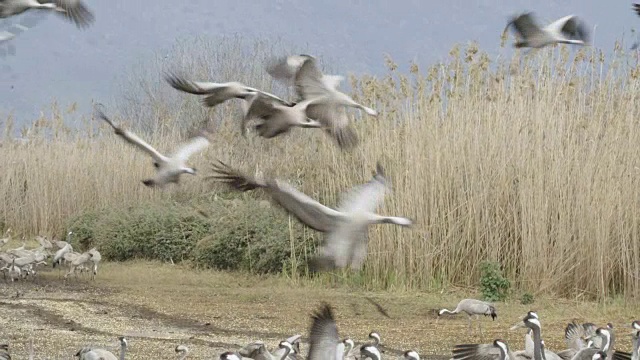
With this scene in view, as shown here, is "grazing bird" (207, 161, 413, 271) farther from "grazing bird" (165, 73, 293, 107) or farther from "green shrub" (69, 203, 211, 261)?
"green shrub" (69, 203, 211, 261)

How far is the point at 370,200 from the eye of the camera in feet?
14.6

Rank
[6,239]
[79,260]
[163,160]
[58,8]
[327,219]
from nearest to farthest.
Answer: [327,219] → [58,8] → [163,160] → [79,260] → [6,239]

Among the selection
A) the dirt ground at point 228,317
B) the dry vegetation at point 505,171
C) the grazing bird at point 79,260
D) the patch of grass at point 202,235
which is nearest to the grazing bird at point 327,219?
the dirt ground at point 228,317

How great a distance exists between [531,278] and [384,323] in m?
1.77

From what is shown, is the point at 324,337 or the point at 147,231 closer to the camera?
the point at 324,337

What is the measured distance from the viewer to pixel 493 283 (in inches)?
457

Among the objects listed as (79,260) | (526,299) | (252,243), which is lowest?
(526,299)

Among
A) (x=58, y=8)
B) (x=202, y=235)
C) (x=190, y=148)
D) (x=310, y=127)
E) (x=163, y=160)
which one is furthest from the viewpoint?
(x=202, y=235)

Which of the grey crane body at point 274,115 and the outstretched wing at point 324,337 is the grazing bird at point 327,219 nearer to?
the grey crane body at point 274,115

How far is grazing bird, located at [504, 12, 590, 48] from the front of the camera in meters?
5.04

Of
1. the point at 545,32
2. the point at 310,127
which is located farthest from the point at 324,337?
the point at 545,32

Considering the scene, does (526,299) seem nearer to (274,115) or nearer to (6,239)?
(274,115)

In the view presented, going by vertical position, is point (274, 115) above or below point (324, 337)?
above

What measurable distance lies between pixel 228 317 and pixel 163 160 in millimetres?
6772
